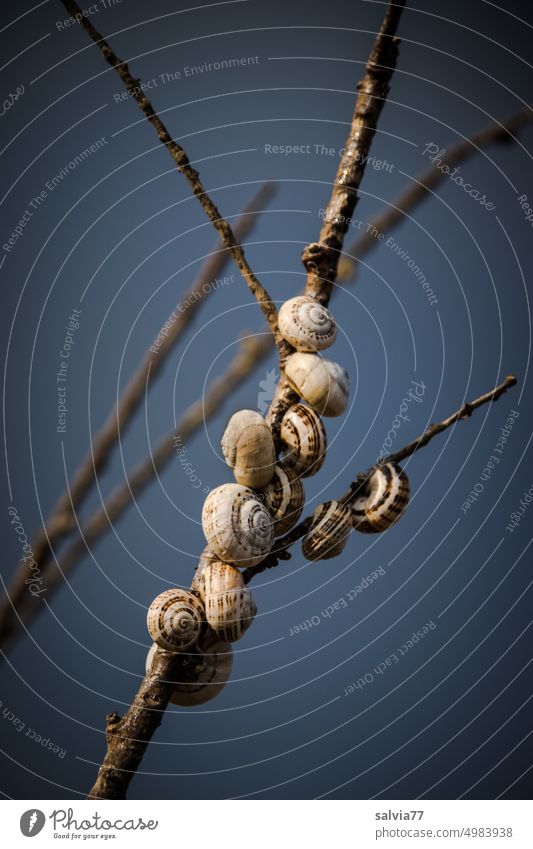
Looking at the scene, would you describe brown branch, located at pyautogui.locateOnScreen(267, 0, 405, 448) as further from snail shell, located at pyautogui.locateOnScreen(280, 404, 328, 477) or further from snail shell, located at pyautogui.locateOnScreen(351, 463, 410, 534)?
snail shell, located at pyautogui.locateOnScreen(351, 463, 410, 534)

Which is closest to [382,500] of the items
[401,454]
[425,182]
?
[401,454]

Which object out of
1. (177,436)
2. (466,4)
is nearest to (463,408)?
(177,436)

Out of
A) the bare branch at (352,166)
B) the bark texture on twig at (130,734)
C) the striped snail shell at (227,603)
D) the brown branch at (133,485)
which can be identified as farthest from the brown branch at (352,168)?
the bark texture on twig at (130,734)

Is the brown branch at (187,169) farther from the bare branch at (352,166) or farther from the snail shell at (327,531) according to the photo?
the snail shell at (327,531)

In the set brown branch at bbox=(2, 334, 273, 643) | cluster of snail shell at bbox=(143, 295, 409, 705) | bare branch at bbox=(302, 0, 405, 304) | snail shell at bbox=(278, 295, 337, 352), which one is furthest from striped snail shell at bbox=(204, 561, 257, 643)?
bare branch at bbox=(302, 0, 405, 304)

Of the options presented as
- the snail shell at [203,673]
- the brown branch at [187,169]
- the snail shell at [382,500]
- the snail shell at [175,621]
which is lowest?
the snail shell at [203,673]
